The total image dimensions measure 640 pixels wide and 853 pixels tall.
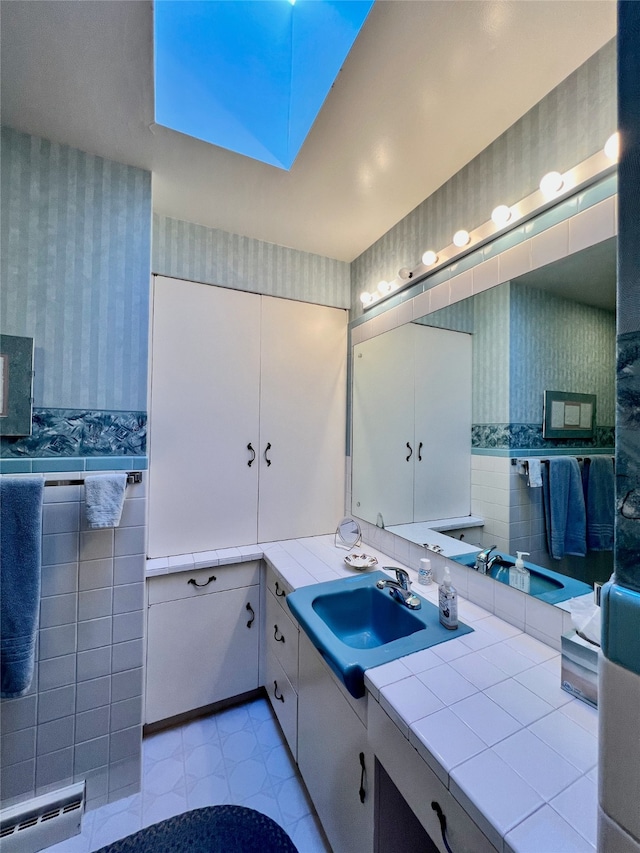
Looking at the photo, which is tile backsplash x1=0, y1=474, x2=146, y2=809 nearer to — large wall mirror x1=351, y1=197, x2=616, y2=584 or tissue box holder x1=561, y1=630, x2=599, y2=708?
large wall mirror x1=351, y1=197, x2=616, y2=584

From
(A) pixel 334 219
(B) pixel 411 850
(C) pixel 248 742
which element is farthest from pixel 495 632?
(A) pixel 334 219

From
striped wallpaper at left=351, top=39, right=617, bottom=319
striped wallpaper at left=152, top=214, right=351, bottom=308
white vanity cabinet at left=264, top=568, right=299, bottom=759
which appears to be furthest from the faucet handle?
striped wallpaper at left=152, top=214, right=351, bottom=308

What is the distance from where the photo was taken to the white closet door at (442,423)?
143cm

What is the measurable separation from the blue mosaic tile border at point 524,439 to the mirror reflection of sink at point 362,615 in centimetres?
72

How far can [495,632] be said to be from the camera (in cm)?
112

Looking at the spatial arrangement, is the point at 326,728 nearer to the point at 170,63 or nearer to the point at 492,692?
the point at 492,692

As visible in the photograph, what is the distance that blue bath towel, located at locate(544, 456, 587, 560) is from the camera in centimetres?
104

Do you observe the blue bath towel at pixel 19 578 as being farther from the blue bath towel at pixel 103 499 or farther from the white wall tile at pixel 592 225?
the white wall tile at pixel 592 225

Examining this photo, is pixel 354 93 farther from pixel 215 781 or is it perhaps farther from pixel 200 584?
pixel 215 781

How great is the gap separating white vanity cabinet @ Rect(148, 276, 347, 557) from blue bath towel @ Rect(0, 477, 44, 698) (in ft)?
1.78

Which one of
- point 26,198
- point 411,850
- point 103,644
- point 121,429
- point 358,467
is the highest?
point 26,198

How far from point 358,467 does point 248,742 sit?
1.47 metres

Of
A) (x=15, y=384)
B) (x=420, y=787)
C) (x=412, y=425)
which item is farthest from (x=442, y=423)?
(x=15, y=384)

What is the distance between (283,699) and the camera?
5.11ft
